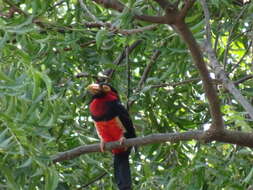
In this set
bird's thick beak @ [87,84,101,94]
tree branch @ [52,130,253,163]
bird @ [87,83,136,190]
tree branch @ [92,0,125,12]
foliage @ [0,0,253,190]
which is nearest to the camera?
tree branch @ [92,0,125,12]

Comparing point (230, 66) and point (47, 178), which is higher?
point (230, 66)

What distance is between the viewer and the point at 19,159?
12.7ft

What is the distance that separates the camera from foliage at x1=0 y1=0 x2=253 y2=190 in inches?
134

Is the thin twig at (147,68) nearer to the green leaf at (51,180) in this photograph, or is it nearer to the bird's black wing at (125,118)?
the bird's black wing at (125,118)

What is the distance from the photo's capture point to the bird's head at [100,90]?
518 cm

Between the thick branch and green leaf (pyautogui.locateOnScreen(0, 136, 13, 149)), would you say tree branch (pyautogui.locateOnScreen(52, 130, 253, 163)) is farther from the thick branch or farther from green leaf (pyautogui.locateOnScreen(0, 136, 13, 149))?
green leaf (pyautogui.locateOnScreen(0, 136, 13, 149))

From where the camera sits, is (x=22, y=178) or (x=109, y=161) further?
(x=109, y=161)

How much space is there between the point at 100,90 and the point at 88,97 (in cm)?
18

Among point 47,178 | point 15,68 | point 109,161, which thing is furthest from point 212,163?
point 109,161

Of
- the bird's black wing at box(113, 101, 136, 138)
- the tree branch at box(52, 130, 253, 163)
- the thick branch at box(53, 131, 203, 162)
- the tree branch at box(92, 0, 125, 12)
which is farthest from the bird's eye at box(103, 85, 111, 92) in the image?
the tree branch at box(92, 0, 125, 12)

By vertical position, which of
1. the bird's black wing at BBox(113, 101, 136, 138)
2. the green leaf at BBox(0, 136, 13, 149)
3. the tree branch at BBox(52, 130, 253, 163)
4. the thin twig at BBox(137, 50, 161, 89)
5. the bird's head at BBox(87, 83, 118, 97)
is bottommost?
the tree branch at BBox(52, 130, 253, 163)

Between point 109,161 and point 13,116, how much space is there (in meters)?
2.32

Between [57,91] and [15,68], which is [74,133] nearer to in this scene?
[57,91]

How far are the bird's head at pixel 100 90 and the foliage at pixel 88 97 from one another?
0.06 metres
